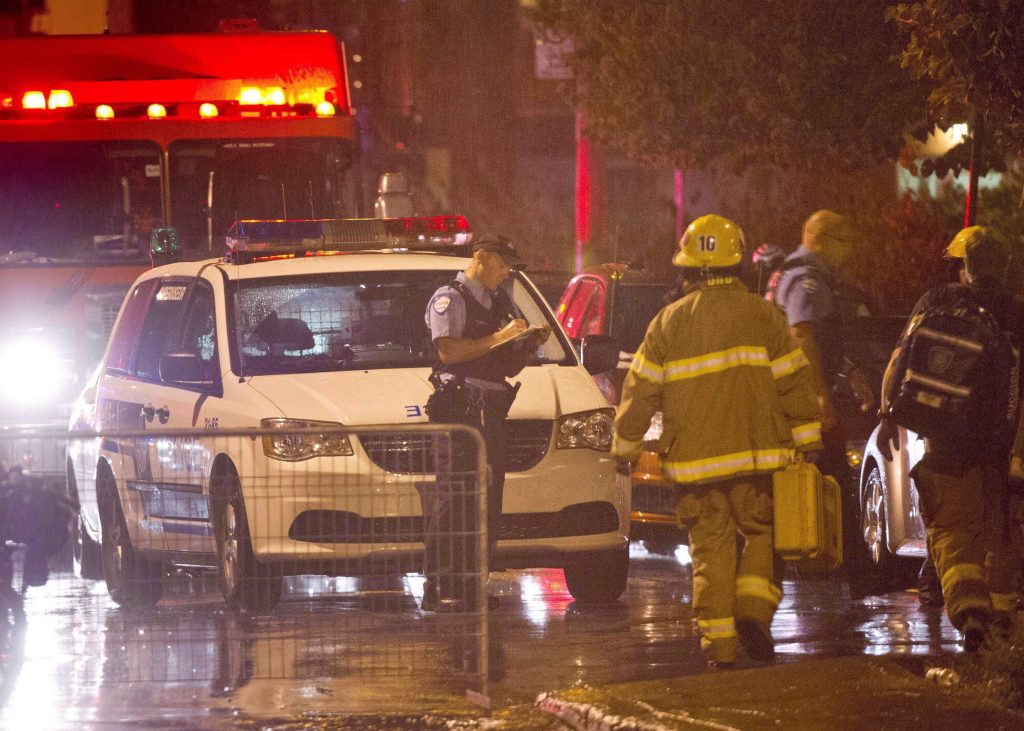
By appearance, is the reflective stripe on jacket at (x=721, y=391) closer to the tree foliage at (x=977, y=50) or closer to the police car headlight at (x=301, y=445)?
the police car headlight at (x=301, y=445)

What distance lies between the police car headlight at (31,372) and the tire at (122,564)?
3.99m

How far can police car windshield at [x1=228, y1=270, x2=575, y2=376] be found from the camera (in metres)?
10.6

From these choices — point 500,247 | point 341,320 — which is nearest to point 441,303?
point 500,247

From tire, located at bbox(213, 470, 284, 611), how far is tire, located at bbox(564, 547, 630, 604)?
286cm

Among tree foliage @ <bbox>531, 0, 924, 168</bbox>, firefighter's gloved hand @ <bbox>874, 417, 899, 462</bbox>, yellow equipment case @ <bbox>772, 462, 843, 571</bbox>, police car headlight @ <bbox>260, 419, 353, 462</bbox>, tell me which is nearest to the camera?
yellow equipment case @ <bbox>772, 462, 843, 571</bbox>

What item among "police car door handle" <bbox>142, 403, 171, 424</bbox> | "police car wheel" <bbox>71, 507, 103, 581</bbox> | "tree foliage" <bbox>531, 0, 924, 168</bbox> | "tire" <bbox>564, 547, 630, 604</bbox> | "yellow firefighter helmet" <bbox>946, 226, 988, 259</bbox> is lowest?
"tire" <bbox>564, 547, 630, 604</bbox>

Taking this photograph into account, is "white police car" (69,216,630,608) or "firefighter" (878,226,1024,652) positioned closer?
"white police car" (69,216,630,608)

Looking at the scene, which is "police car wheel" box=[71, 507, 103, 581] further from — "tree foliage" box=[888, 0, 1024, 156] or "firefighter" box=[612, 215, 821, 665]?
"tree foliage" box=[888, 0, 1024, 156]

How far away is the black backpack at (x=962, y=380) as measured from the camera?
854 cm

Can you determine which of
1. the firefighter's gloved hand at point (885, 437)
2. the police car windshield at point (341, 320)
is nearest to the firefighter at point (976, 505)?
the firefighter's gloved hand at point (885, 437)

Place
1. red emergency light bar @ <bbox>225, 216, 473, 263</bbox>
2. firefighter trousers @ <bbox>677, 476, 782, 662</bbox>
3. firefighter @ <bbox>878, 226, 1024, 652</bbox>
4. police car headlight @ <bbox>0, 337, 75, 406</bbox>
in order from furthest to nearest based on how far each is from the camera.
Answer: police car headlight @ <bbox>0, 337, 75, 406</bbox> < red emergency light bar @ <bbox>225, 216, 473, 263</bbox> < firefighter @ <bbox>878, 226, 1024, 652</bbox> < firefighter trousers @ <bbox>677, 476, 782, 662</bbox>

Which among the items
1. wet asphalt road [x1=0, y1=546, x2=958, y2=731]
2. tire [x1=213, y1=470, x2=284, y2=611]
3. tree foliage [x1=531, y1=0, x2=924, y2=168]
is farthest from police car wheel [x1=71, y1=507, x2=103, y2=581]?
tree foliage [x1=531, y1=0, x2=924, y2=168]

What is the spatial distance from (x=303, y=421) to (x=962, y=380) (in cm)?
302

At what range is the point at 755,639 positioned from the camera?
8398 millimetres
